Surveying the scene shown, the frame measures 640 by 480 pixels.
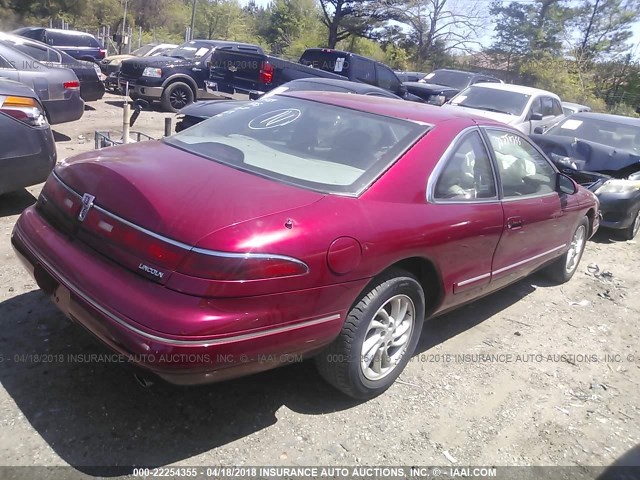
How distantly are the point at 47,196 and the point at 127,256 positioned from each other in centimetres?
91

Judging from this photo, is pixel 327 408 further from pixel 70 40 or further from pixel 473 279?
pixel 70 40

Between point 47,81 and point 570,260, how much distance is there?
6.97 metres

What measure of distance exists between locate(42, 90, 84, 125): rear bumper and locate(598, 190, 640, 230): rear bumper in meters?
7.21

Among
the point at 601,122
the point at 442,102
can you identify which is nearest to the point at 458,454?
the point at 601,122

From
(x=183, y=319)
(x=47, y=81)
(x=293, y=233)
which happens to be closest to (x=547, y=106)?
(x=47, y=81)

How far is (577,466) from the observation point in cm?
286

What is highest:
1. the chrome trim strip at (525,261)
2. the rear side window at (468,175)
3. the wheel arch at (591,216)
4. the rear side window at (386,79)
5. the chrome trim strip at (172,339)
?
the rear side window at (386,79)

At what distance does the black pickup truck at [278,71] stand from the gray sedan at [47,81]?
3.10 meters

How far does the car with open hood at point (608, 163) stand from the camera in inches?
276

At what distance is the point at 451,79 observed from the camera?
16.2 metres

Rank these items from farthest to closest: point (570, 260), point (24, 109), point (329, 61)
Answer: point (329, 61), point (570, 260), point (24, 109)

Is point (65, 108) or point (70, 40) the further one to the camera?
point (70, 40)

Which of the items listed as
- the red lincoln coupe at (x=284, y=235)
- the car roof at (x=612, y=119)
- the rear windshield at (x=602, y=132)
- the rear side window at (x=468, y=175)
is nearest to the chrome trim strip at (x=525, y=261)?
the red lincoln coupe at (x=284, y=235)

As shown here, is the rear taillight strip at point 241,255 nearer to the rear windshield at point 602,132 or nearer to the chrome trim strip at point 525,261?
the chrome trim strip at point 525,261
